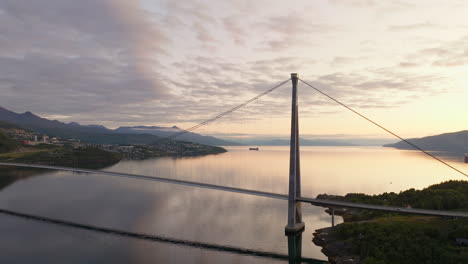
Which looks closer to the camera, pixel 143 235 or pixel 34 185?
pixel 143 235

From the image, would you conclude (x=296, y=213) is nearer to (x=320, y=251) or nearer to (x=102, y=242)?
(x=320, y=251)

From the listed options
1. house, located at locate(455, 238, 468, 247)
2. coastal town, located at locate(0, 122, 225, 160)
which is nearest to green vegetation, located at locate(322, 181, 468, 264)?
house, located at locate(455, 238, 468, 247)

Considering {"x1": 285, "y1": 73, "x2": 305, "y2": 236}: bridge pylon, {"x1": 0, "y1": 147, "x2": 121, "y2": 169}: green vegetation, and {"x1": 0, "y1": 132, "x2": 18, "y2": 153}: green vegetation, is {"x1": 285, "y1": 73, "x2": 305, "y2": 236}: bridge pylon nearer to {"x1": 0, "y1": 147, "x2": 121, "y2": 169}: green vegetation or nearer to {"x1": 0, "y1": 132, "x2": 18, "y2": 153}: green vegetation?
{"x1": 0, "y1": 147, "x2": 121, "y2": 169}: green vegetation

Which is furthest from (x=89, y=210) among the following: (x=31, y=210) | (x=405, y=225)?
(x=405, y=225)

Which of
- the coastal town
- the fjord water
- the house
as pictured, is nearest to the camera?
the house

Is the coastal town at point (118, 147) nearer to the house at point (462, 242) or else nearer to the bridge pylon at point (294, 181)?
the bridge pylon at point (294, 181)
